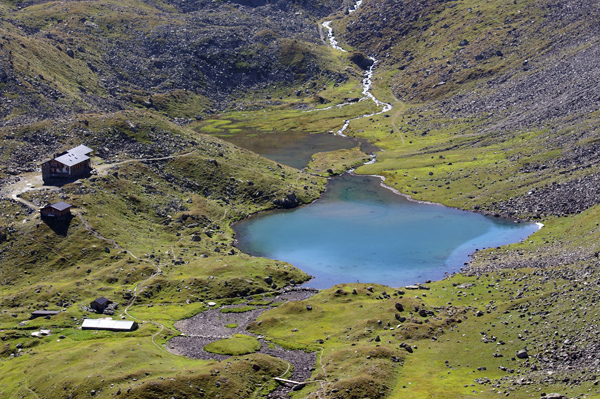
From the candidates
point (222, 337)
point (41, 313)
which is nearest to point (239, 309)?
point (222, 337)

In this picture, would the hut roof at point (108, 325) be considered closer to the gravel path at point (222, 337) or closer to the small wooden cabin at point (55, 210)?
the gravel path at point (222, 337)

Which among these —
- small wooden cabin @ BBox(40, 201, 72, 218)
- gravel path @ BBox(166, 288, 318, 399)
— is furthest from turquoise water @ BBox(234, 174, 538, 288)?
small wooden cabin @ BBox(40, 201, 72, 218)

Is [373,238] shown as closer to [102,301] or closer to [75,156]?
[102,301]

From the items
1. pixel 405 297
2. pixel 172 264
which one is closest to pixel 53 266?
pixel 172 264

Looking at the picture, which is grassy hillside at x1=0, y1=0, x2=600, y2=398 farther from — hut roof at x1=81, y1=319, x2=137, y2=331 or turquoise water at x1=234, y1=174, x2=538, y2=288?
turquoise water at x1=234, y1=174, x2=538, y2=288

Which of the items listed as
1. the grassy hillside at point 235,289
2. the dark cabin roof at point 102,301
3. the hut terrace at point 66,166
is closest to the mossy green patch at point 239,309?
the grassy hillside at point 235,289

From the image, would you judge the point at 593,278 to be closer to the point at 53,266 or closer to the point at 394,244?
the point at 394,244
